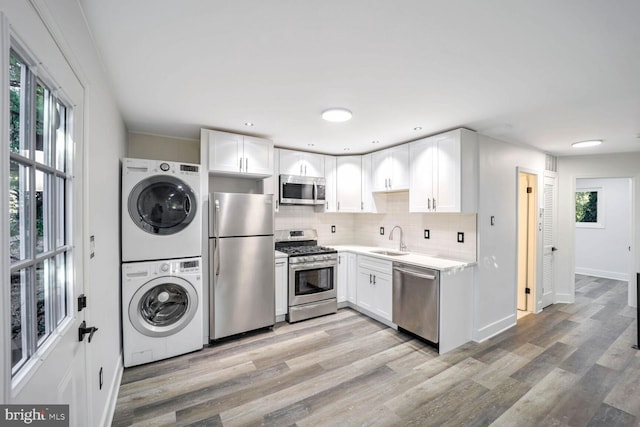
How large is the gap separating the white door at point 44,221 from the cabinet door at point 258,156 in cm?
201

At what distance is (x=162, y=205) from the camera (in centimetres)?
272

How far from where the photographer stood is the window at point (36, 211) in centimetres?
81

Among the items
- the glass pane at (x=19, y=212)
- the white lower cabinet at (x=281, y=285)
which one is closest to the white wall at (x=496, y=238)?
the white lower cabinet at (x=281, y=285)

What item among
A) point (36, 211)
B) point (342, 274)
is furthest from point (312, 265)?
point (36, 211)

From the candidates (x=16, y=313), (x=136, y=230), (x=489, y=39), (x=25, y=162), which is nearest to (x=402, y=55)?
(x=489, y=39)

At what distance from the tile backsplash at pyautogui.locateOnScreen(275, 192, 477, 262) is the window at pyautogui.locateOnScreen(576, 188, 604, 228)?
17.2 feet

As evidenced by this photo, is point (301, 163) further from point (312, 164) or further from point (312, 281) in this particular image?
point (312, 281)

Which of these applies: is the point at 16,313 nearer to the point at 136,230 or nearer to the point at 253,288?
the point at 136,230

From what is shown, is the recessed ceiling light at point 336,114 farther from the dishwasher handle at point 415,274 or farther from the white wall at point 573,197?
the white wall at point 573,197

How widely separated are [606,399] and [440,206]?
2084mm

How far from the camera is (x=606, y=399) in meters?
2.18

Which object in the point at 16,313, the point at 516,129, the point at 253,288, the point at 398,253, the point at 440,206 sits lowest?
the point at 253,288

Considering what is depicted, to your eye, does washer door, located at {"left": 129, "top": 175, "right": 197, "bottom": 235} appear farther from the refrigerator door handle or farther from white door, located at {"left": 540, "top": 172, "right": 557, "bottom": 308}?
white door, located at {"left": 540, "top": 172, "right": 557, "bottom": 308}

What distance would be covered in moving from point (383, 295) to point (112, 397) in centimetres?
285
